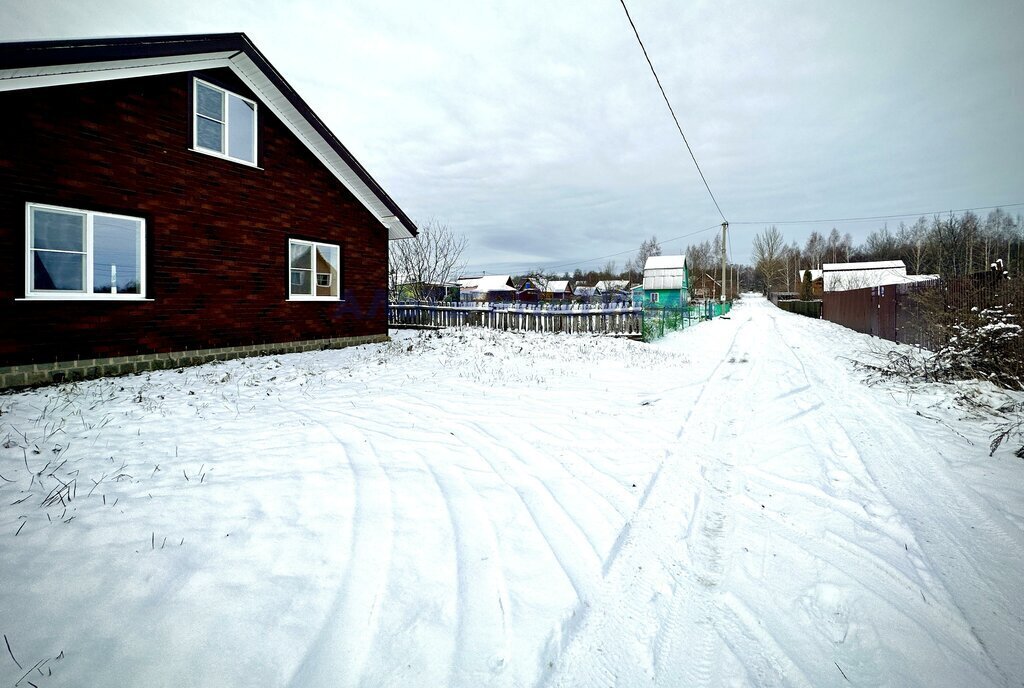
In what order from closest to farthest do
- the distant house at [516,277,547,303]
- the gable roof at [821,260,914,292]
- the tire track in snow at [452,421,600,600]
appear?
1. the tire track in snow at [452,421,600,600]
2. the gable roof at [821,260,914,292]
3. the distant house at [516,277,547,303]

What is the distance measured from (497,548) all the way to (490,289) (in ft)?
223

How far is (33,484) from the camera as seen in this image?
3518 mm

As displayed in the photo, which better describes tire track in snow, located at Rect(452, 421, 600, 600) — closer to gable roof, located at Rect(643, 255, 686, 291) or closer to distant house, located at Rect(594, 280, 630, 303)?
distant house, located at Rect(594, 280, 630, 303)

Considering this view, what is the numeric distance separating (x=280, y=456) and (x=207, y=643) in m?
2.31

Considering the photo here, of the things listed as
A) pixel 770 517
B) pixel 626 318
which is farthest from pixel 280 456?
pixel 626 318

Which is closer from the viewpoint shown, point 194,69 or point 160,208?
point 160,208

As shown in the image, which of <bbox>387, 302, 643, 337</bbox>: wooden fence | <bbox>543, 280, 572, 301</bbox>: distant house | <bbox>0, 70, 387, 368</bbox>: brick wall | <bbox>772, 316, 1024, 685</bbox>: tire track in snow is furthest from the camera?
<bbox>543, 280, 572, 301</bbox>: distant house

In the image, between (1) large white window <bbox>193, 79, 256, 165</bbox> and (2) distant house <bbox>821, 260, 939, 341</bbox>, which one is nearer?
(1) large white window <bbox>193, 79, 256, 165</bbox>

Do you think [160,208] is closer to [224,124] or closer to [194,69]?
[224,124]

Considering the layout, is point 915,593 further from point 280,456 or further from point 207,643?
point 280,456

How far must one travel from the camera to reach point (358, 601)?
244cm

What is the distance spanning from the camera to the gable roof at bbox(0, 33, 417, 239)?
22.3 ft

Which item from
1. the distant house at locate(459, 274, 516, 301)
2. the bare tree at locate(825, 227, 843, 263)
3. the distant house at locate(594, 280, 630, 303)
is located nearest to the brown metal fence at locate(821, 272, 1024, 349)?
the distant house at locate(594, 280, 630, 303)

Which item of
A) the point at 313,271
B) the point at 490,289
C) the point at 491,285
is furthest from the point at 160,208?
the point at 491,285
